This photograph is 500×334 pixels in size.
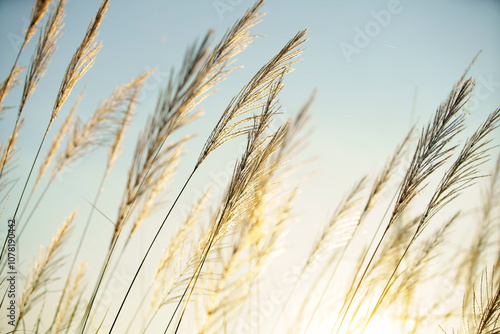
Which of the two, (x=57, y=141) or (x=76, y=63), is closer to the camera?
(x=76, y=63)

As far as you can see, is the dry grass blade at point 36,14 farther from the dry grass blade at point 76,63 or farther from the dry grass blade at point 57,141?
the dry grass blade at point 57,141

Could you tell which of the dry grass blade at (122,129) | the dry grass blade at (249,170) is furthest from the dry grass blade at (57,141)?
the dry grass blade at (249,170)

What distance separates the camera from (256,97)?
1343 mm

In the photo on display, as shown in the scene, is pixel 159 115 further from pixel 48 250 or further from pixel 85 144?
pixel 48 250

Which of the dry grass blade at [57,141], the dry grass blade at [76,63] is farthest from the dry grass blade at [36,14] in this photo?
the dry grass blade at [57,141]

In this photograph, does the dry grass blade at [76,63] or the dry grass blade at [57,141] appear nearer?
the dry grass blade at [76,63]

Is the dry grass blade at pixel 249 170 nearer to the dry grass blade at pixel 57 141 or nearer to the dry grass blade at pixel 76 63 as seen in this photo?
the dry grass blade at pixel 76 63

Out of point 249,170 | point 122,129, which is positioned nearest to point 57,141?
point 122,129

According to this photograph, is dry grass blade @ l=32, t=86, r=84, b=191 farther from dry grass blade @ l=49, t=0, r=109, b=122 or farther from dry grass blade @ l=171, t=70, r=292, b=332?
dry grass blade @ l=171, t=70, r=292, b=332

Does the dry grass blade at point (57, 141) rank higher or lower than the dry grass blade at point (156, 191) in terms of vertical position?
higher

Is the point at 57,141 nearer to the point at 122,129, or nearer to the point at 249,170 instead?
the point at 122,129

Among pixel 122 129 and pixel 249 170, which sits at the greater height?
pixel 122 129

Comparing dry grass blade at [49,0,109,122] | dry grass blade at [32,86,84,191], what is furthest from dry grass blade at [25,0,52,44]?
dry grass blade at [32,86,84,191]

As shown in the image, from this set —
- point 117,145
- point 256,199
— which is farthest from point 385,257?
point 117,145
